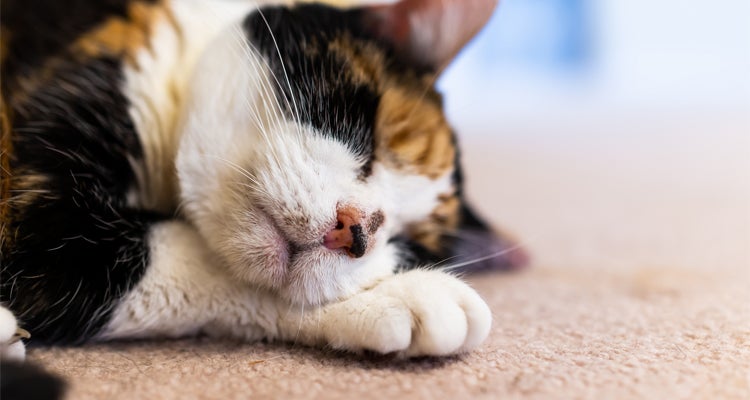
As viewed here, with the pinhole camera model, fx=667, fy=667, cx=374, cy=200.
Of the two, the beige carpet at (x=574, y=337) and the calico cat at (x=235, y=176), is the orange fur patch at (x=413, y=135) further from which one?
the beige carpet at (x=574, y=337)

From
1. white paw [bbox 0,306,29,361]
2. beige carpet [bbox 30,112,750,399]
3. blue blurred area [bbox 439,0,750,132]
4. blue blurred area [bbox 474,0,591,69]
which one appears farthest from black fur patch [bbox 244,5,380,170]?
blue blurred area [bbox 474,0,591,69]

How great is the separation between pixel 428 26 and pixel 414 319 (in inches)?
18.0

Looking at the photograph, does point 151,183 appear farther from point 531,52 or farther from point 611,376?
point 531,52

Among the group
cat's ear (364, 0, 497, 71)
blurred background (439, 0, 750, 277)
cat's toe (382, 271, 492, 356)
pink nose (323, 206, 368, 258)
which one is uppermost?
blurred background (439, 0, 750, 277)

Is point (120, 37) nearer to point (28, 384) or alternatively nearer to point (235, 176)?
point (235, 176)

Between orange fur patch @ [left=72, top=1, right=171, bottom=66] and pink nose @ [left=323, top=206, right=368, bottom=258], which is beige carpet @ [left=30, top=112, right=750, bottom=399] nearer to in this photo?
pink nose @ [left=323, top=206, right=368, bottom=258]

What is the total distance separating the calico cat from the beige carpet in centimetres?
5

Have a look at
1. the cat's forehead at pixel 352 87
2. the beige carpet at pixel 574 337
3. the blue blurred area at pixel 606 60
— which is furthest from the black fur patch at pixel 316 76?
the blue blurred area at pixel 606 60

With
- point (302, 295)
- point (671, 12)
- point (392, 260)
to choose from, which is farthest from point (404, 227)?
point (671, 12)

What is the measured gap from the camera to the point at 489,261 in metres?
1.23

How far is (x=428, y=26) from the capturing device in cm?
96

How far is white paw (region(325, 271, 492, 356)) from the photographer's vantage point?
68 centimetres

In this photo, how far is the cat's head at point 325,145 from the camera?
76cm

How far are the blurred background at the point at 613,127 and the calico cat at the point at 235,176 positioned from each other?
198 mm
